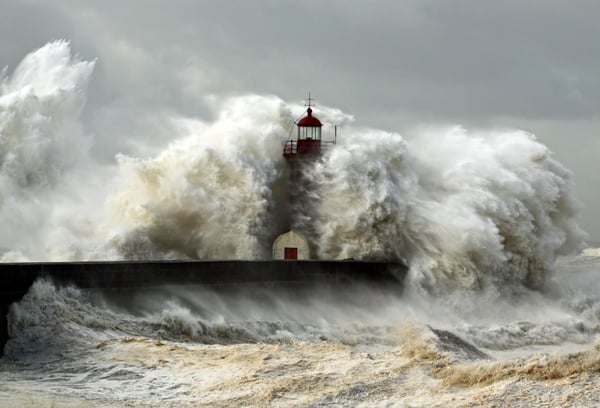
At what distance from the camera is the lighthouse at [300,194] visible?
19.0 metres

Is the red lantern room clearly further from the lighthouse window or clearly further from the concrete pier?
the concrete pier

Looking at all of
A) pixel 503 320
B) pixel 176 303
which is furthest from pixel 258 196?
pixel 176 303

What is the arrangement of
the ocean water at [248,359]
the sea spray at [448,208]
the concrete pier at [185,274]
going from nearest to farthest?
the ocean water at [248,359]
the concrete pier at [185,274]
the sea spray at [448,208]

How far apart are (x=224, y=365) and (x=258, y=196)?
9641 millimetres

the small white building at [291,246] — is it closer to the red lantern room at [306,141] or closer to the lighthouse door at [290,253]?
the lighthouse door at [290,253]

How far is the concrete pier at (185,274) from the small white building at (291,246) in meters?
1.97

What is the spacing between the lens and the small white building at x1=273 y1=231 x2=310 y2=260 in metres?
18.9

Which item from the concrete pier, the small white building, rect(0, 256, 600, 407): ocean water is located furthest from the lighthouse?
rect(0, 256, 600, 407): ocean water

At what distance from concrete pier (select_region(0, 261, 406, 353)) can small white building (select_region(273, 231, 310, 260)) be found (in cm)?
197

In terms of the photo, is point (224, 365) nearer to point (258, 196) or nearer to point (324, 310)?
point (324, 310)

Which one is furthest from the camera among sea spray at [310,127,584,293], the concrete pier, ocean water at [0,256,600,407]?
sea spray at [310,127,584,293]

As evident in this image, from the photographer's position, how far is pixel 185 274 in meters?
12.9

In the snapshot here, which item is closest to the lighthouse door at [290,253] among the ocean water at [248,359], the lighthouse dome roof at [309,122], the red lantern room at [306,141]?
the red lantern room at [306,141]

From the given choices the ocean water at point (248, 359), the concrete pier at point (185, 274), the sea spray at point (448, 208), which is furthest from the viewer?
the sea spray at point (448, 208)
